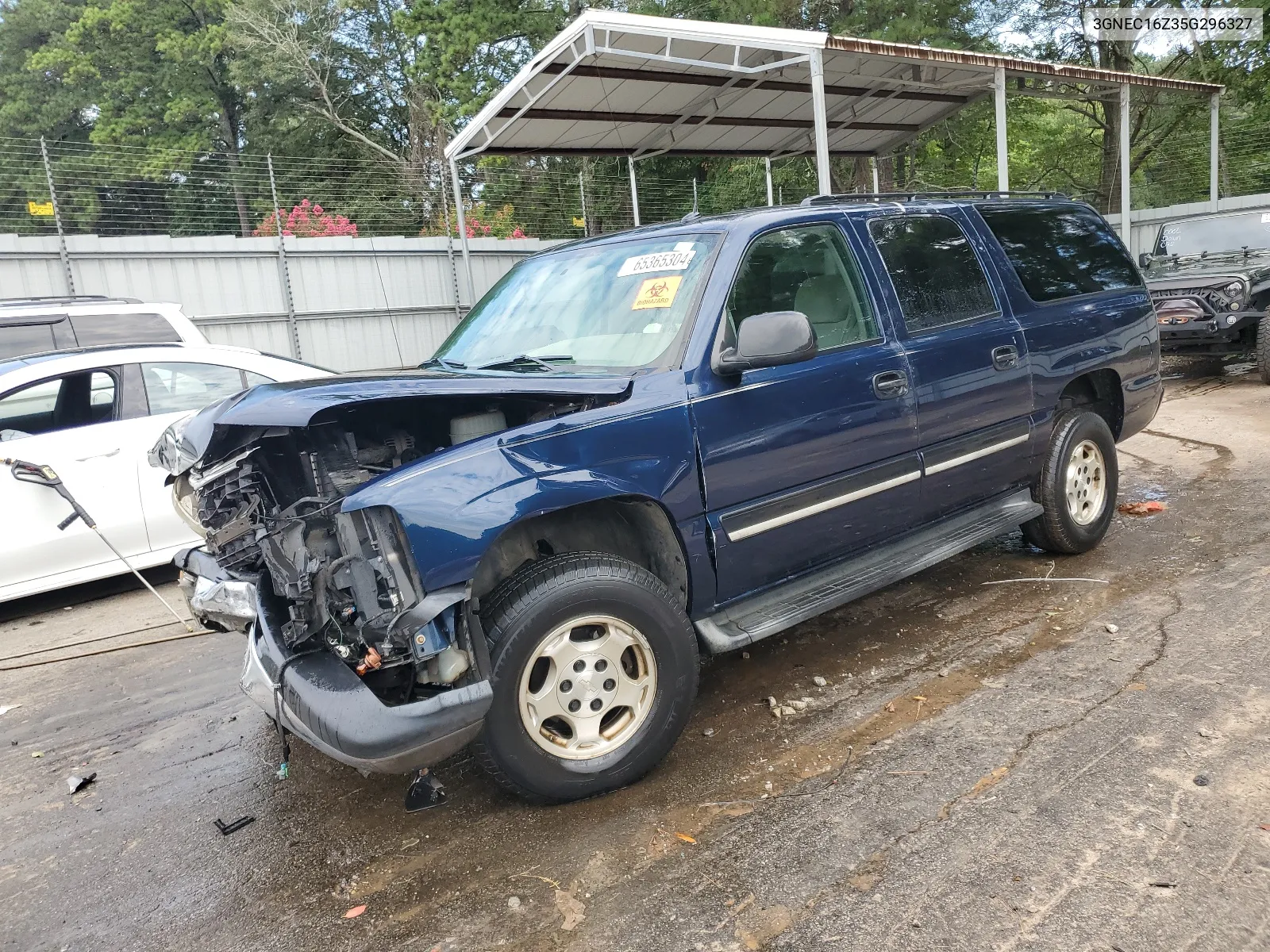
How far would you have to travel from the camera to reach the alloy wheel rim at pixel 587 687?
282cm

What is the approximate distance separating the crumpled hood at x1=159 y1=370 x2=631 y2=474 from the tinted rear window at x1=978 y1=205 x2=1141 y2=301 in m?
2.59

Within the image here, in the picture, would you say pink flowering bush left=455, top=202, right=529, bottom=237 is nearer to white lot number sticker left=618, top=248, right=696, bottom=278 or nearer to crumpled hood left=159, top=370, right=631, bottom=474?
white lot number sticker left=618, top=248, right=696, bottom=278

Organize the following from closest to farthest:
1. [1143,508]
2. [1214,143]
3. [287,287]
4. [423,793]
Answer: [423,793] → [1143,508] → [287,287] → [1214,143]

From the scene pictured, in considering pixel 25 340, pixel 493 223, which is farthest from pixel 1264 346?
pixel 493 223

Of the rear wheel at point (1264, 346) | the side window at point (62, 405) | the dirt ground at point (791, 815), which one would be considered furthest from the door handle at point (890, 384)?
the rear wheel at point (1264, 346)

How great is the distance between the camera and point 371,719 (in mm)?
2482

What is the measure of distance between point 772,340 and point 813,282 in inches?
31.8

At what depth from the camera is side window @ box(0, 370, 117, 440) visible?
18.6 ft

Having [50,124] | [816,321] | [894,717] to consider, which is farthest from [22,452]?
[50,124]

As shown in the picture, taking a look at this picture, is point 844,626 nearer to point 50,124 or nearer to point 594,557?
point 594,557

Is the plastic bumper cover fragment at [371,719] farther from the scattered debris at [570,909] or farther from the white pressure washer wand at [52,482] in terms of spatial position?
the white pressure washer wand at [52,482]

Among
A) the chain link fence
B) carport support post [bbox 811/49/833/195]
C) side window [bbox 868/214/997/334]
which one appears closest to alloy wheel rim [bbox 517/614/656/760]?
side window [bbox 868/214/997/334]

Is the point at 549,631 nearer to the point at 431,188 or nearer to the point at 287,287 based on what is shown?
the point at 287,287

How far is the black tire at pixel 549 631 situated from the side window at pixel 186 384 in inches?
166
